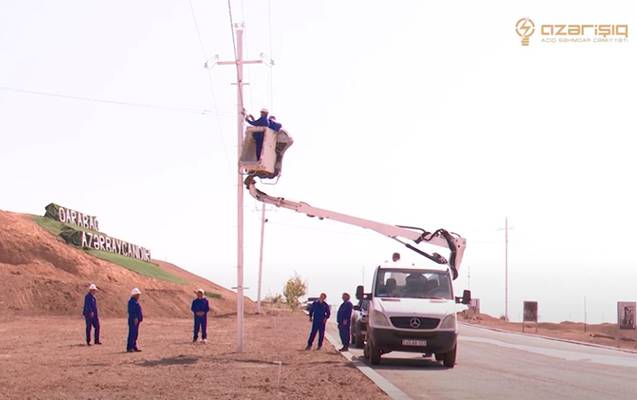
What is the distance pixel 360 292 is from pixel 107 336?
47.5 feet

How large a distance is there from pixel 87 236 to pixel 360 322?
165 ft

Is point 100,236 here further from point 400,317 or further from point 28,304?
point 400,317

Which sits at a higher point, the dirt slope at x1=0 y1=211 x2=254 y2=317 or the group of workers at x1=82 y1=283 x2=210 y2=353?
the dirt slope at x1=0 y1=211 x2=254 y2=317

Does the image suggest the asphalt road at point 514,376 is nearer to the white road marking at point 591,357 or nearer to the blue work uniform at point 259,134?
the white road marking at point 591,357

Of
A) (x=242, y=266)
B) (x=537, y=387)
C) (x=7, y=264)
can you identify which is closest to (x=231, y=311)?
(x=7, y=264)

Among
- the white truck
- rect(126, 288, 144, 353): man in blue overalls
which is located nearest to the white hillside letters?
rect(126, 288, 144, 353): man in blue overalls

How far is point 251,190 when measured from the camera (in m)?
22.8

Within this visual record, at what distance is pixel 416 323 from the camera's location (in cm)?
2039

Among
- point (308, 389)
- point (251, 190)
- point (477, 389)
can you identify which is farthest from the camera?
point (251, 190)

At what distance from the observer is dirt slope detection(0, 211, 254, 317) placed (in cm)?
5434

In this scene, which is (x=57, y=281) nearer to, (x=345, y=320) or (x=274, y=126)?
(x=345, y=320)

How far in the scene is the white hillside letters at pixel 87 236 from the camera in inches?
2813

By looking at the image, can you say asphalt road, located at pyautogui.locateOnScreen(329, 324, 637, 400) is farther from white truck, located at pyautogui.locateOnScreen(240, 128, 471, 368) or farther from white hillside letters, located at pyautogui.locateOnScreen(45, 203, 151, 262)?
white hillside letters, located at pyautogui.locateOnScreen(45, 203, 151, 262)

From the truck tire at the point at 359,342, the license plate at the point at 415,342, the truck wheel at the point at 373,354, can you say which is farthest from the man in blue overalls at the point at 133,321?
the license plate at the point at 415,342
